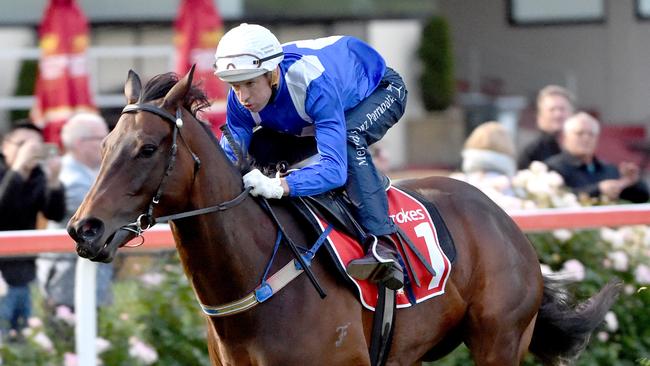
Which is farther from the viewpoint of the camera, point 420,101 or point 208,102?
point 420,101

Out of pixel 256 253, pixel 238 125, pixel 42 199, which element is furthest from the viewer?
pixel 42 199

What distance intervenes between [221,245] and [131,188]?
47 cm

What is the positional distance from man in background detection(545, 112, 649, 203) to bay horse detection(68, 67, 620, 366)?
2.52m

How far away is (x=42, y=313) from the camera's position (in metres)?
5.38

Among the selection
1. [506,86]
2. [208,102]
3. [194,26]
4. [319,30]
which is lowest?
[506,86]

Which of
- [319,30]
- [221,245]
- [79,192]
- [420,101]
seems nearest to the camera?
[221,245]

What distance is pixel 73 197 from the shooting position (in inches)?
249

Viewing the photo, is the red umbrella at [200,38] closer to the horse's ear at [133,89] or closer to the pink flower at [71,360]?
the pink flower at [71,360]

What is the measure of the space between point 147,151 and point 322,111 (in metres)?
0.71

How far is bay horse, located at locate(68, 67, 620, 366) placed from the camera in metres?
3.75

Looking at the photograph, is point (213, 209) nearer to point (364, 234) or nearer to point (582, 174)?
point (364, 234)

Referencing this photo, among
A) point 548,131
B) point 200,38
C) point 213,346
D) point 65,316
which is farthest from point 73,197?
point 548,131

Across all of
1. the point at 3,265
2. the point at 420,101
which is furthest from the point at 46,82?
the point at 420,101

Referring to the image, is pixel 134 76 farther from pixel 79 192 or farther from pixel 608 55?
pixel 608 55
